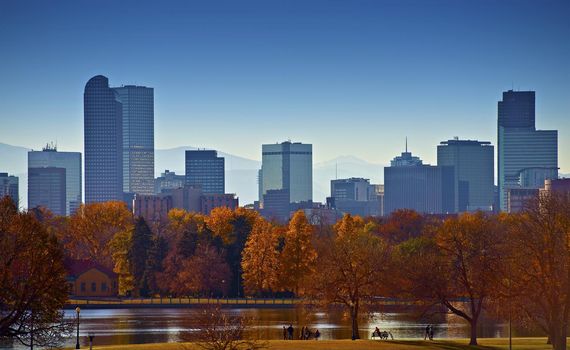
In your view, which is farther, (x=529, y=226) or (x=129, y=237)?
(x=129, y=237)

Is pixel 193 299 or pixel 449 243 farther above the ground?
pixel 449 243

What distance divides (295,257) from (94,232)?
117 ft

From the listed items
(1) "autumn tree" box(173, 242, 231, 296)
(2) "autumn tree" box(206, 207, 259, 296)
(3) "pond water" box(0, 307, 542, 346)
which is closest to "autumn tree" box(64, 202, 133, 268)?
(2) "autumn tree" box(206, 207, 259, 296)

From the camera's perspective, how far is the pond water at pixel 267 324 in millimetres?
85250

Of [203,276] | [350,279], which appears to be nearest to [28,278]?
[350,279]

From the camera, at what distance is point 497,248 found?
254 ft

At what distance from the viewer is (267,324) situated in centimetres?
9556

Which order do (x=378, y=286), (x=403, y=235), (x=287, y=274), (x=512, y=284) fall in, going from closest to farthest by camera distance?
(x=512, y=284), (x=378, y=286), (x=287, y=274), (x=403, y=235)

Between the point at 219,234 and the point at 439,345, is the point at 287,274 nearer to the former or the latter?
the point at 219,234

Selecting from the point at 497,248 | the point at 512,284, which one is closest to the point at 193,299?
the point at 497,248

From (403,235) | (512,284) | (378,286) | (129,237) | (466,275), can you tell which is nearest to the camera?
(512,284)

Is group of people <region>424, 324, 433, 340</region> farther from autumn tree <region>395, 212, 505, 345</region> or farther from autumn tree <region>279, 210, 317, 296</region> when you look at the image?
autumn tree <region>279, 210, 317, 296</region>

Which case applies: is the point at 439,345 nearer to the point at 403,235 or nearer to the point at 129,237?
the point at 129,237

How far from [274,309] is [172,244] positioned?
2631cm
